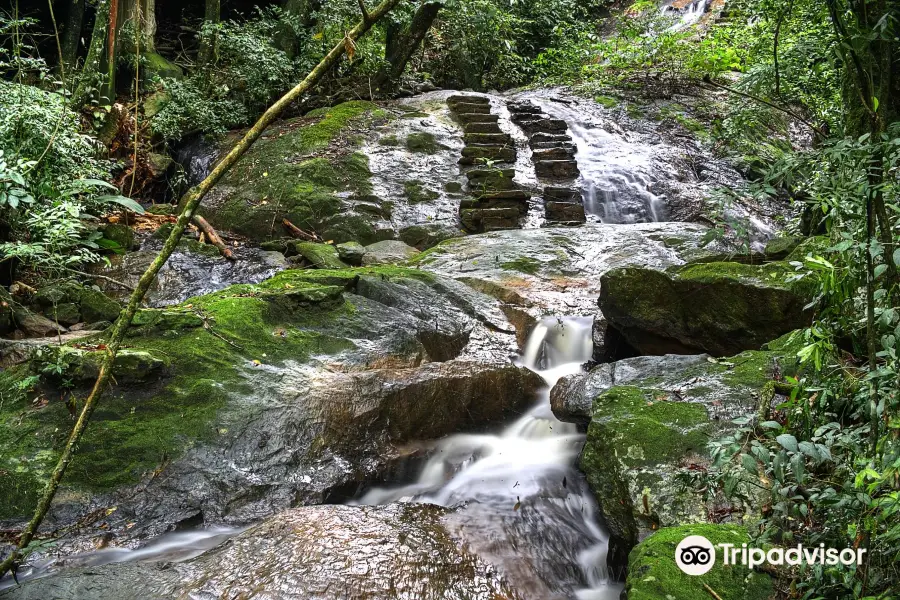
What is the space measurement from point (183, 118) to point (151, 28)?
12.0ft

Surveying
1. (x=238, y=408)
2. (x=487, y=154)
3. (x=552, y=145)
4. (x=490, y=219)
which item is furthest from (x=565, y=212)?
(x=238, y=408)

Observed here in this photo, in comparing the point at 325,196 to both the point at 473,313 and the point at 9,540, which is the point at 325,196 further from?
the point at 9,540

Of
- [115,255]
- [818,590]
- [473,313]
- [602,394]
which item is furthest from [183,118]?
[818,590]

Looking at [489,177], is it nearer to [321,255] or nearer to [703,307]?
[321,255]

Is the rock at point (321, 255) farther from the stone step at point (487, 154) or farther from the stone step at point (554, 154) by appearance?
the stone step at point (554, 154)

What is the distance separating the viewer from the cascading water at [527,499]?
3545 millimetres

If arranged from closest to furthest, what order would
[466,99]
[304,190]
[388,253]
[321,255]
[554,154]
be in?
[321,255] → [388,253] → [304,190] → [554,154] → [466,99]

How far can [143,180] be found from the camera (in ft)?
37.5

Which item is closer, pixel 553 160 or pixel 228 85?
pixel 553 160

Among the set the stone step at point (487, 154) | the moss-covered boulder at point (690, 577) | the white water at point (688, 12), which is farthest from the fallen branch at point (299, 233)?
the white water at point (688, 12)

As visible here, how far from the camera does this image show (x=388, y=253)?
9195 millimetres

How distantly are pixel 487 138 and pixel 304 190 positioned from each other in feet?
12.8

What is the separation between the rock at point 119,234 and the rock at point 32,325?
108 inches

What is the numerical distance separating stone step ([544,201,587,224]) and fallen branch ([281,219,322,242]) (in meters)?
3.94
